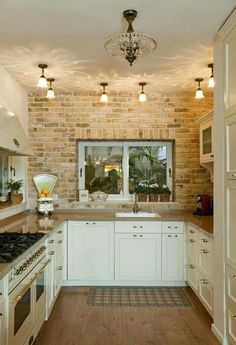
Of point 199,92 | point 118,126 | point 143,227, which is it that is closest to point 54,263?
point 143,227

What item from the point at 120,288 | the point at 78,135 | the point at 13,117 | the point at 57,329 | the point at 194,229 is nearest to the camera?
the point at 57,329

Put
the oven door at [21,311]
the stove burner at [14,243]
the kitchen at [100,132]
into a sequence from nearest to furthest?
the oven door at [21,311], the stove burner at [14,243], the kitchen at [100,132]

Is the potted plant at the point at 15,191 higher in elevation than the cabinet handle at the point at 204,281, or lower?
higher

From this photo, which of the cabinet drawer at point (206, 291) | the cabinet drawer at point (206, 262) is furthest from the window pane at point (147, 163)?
the cabinet drawer at point (206, 291)

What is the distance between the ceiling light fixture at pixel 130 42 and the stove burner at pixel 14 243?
158 centimetres

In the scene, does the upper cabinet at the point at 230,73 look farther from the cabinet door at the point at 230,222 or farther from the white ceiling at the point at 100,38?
the cabinet door at the point at 230,222

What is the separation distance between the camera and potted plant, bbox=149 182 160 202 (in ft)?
16.0

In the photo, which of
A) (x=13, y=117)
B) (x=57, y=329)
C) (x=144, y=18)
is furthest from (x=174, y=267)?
(x=144, y=18)

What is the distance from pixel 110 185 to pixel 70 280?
1.53m

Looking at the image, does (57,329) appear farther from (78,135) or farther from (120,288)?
(78,135)

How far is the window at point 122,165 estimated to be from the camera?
499 centimetres

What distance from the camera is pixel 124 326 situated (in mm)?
3072

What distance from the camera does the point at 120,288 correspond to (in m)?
4.09

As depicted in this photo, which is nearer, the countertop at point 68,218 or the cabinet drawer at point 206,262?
the cabinet drawer at point 206,262
